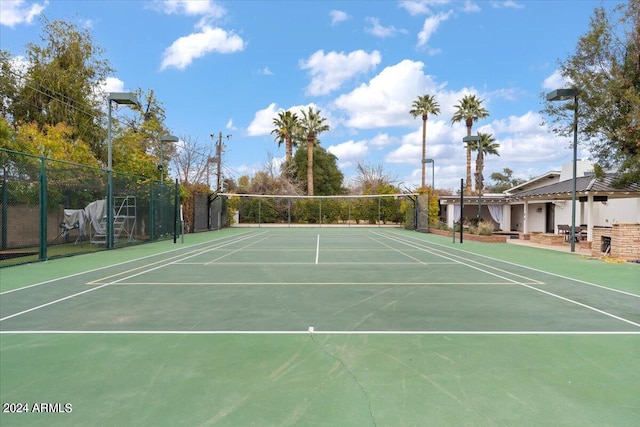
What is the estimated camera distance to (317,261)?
13195 mm

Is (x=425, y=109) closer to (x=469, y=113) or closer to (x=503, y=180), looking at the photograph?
(x=469, y=113)

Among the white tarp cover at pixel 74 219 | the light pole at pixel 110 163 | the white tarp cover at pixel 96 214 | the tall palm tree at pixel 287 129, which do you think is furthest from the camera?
the tall palm tree at pixel 287 129

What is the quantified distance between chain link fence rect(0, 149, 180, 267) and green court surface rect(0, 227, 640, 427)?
13.1 feet

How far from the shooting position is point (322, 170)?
53.5 m

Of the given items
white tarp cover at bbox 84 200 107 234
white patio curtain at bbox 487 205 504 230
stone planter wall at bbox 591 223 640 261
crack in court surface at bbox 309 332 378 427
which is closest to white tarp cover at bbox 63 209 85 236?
white tarp cover at bbox 84 200 107 234

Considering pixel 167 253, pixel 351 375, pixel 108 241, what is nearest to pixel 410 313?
pixel 351 375

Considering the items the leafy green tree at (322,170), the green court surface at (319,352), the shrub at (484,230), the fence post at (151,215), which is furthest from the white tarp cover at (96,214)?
the leafy green tree at (322,170)

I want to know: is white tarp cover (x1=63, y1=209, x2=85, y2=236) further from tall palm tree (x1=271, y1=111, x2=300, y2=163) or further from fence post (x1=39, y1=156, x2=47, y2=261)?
tall palm tree (x1=271, y1=111, x2=300, y2=163)

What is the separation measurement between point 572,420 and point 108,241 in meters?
17.4

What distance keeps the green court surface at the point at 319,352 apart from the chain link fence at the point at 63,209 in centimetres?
400

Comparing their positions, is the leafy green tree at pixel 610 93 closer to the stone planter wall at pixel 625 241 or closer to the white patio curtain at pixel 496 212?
the stone planter wall at pixel 625 241

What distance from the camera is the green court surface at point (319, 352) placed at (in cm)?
330

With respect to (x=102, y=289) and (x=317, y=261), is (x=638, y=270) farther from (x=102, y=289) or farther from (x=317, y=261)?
(x=102, y=289)

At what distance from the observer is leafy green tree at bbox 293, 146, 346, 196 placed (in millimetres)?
52828
